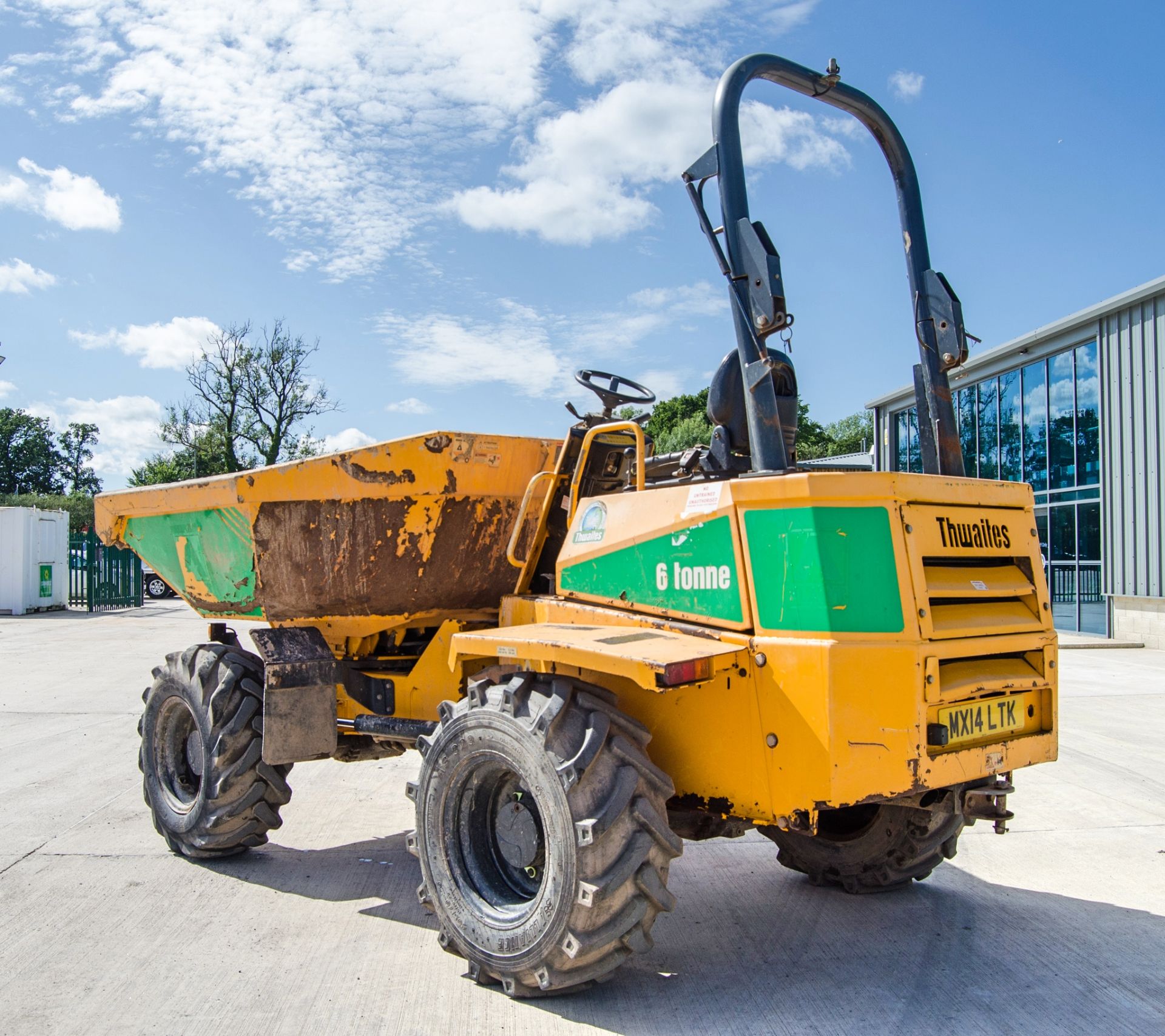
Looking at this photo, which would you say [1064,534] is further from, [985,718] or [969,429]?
[985,718]

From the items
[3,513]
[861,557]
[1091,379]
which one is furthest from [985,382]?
[3,513]

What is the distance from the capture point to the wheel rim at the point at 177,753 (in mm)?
5871

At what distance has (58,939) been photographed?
4.37 meters

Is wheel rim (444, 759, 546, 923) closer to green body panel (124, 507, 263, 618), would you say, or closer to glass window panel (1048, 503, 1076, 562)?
green body panel (124, 507, 263, 618)

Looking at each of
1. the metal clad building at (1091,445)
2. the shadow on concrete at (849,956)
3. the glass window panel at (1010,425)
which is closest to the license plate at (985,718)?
the shadow on concrete at (849,956)

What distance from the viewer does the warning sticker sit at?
3.74 meters

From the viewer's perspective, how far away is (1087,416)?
1820cm

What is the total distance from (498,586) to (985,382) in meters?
18.4

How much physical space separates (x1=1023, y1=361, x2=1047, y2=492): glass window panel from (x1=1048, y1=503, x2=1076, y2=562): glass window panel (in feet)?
2.12

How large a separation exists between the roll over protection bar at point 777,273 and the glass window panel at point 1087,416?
15159 mm

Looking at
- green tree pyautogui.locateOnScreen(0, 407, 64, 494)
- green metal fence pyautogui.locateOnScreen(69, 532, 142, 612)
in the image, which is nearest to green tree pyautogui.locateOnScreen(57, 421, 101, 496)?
green tree pyautogui.locateOnScreen(0, 407, 64, 494)

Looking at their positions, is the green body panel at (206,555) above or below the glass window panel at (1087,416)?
below

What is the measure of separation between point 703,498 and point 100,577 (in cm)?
2744

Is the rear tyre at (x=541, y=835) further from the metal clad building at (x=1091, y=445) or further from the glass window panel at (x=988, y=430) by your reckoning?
the glass window panel at (x=988, y=430)
